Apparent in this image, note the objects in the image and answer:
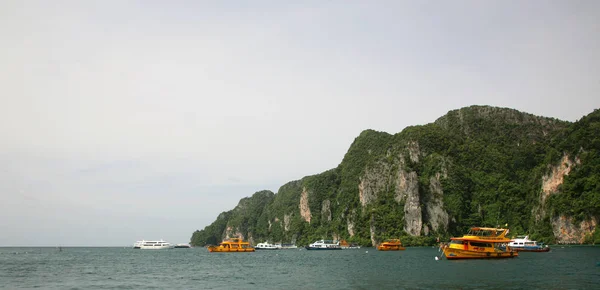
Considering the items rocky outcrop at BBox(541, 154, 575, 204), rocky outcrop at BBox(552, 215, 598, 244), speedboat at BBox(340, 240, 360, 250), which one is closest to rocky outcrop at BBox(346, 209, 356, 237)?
speedboat at BBox(340, 240, 360, 250)

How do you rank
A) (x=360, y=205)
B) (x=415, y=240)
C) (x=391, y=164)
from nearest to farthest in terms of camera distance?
1. (x=415, y=240)
2. (x=391, y=164)
3. (x=360, y=205)

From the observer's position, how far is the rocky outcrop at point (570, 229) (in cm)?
12181

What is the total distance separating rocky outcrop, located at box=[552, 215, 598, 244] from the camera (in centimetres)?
12181

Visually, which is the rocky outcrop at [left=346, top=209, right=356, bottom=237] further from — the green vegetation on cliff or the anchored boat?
the anchored boat

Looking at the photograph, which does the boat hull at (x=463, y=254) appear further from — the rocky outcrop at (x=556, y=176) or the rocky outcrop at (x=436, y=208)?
the rocky outcrop at (x=436, y=208)

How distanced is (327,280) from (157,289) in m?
16.4

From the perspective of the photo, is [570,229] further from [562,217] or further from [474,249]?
[474,249]

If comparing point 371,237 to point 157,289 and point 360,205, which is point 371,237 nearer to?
point 360,205

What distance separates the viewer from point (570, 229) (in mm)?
126438

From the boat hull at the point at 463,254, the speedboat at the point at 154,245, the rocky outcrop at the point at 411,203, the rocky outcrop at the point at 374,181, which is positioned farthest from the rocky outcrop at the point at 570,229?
the speedboat at the point at 154,245

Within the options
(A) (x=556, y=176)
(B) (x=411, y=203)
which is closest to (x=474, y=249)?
(A) (x=556, y=176)

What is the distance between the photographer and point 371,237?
173875 millimetres

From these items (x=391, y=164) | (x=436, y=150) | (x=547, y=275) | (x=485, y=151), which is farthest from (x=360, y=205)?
(x=547, y=275)

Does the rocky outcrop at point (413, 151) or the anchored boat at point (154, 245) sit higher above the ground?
the rocky outcrop at point (413, 151)
